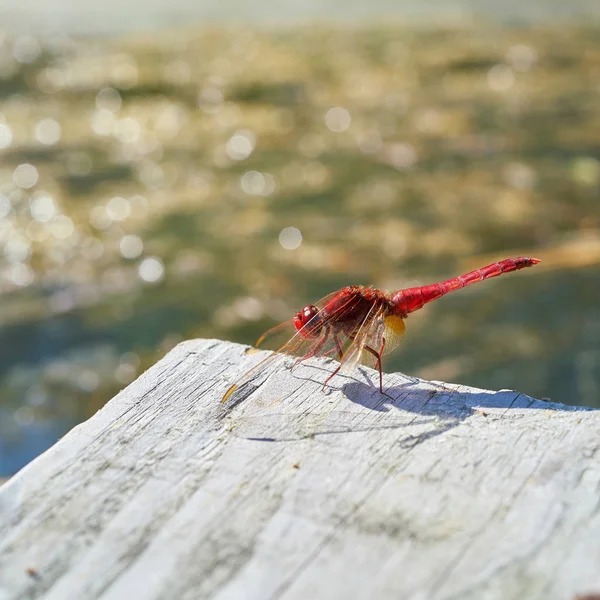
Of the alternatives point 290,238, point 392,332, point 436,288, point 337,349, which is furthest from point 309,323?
point 290,238

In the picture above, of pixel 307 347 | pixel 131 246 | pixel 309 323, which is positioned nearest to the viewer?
pixel 307 347

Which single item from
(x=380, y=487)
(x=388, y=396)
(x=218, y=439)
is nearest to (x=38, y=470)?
(x=218, y=439)

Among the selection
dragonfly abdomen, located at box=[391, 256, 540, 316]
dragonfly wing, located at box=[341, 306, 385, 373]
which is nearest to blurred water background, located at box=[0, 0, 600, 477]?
dragonfly abdomen, located at box=[391, 256, 540, 316]

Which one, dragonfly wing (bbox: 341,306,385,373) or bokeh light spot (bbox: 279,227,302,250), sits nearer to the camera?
dragonfly wing (bbox: 341,306,385,373)

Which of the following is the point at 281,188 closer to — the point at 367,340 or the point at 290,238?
the point at 290,238

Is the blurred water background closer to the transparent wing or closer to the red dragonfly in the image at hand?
the red dragonfly
